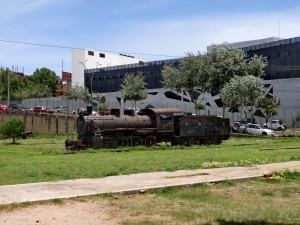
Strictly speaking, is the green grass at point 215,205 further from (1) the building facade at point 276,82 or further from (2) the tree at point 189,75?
(1) the building facade at point 276,82

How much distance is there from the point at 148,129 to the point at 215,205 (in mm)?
26545

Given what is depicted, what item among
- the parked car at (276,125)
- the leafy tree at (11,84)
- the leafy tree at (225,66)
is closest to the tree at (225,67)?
the leafy tree at (225,66)

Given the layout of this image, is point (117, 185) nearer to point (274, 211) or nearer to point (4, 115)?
point (274, 211)

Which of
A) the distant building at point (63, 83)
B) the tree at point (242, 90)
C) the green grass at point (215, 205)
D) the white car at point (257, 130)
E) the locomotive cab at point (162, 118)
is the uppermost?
the distant building at point (63, 83)

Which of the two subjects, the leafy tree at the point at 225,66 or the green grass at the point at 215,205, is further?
the leafy tree at the point at 225,66

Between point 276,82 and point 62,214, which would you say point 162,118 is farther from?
point 276,82

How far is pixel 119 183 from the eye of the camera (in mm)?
12258

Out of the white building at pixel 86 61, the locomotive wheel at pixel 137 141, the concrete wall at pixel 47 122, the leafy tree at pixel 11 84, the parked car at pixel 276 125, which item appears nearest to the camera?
the locomotive wheel at pixel 137 141

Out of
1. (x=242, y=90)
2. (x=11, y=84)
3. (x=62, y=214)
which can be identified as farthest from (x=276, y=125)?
(x=11, y=84)

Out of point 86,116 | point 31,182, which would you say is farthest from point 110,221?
point 86,116

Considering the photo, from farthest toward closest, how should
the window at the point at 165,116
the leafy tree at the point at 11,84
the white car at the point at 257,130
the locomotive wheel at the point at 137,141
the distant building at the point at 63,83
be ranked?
the distant building at the point at 63,83, the leafy tree at the point at 11,84, the white car at the point at 257,130, the window at the point at 165,116, the locomotive wheel at the point at 137,141

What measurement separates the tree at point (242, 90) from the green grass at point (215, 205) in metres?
43.1

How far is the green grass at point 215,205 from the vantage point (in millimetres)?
8180

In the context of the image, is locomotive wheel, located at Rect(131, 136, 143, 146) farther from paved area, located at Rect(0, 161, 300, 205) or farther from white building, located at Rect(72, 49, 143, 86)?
white building, located at Rect(72, 49, 143, 86)
